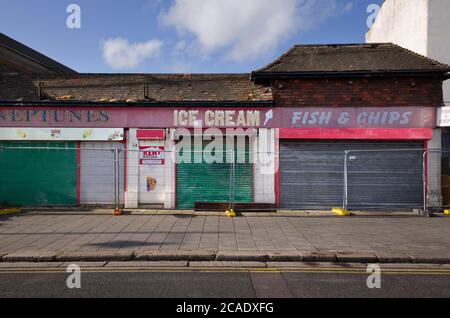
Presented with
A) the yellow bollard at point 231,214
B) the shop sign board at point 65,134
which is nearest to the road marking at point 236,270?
the yellow bollard at point 231,214

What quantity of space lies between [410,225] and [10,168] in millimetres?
13740

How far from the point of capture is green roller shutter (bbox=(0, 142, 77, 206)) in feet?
37.1

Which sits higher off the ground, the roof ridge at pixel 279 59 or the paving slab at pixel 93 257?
the roof ridge at pixel 279 59

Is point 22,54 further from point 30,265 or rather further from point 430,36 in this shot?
point 430,36

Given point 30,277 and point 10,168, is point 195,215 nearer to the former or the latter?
point 30,277

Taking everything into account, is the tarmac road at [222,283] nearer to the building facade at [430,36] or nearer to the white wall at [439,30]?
the building facade at [430,36]

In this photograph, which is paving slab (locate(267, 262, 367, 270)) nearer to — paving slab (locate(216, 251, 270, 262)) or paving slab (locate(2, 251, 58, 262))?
paving slab (locate(216, 251, 270, 262))

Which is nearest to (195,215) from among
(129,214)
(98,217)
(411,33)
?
(129,214)

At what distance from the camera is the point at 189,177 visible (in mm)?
11289

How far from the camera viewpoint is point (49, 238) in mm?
7000

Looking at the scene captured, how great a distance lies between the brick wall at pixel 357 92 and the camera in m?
11.0

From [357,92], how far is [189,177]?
7.01m

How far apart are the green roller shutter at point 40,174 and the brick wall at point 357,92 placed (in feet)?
27.4

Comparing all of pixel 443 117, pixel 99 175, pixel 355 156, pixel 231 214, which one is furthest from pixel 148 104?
pixel 443 117
